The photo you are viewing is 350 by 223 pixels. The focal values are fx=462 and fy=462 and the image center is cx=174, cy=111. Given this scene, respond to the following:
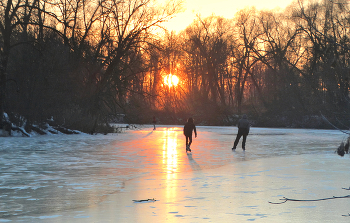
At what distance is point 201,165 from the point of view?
565 inches

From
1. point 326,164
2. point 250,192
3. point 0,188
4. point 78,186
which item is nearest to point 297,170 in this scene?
point 326,164

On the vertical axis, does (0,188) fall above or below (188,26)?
below

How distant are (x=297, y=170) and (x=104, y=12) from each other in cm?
2361

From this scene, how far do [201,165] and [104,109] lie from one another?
819 inches

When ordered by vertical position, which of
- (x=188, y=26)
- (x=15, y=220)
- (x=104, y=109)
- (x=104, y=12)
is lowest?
(x=15, y=220)

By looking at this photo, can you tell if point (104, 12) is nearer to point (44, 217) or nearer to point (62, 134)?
point (62, 134)

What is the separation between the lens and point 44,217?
6.77m

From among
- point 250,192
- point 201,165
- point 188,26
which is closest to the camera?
point 250,192

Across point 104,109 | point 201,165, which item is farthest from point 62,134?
point 201,165

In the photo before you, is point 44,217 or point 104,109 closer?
point 44,217

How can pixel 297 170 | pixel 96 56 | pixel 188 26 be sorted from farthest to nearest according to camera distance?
pixel 188 26 → pixel 96 56 → pixel 297 170

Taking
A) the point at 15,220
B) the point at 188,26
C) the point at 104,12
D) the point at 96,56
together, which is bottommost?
the point at 15,220

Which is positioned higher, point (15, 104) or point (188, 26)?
point (188, 26)

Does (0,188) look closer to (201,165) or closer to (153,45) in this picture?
(201,165)
